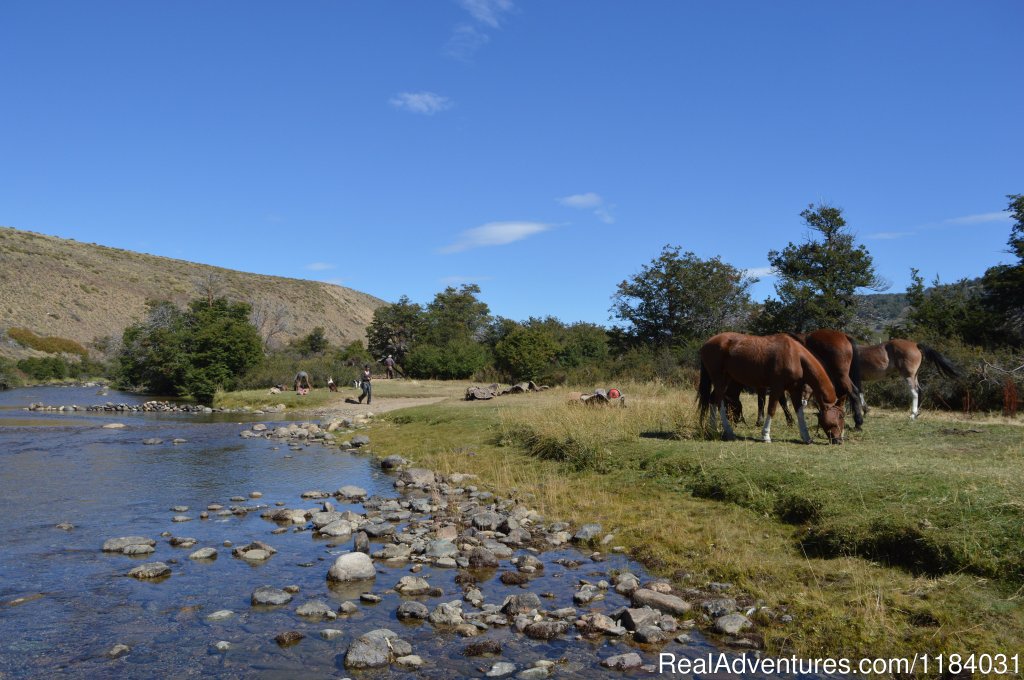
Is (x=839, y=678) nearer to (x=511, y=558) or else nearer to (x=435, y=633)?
(x=435, y=633)

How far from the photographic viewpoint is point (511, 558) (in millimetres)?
9008

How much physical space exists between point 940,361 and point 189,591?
59.9 feet

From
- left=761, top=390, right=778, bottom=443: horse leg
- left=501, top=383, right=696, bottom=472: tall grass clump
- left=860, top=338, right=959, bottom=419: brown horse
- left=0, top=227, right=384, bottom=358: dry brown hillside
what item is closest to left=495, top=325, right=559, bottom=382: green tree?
left=501, top=383, right=696, bottom=472: tall grass clump

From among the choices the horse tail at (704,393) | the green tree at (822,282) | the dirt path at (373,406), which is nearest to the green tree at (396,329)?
the dirt path at (373,406)

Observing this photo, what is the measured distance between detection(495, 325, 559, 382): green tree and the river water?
918 inches

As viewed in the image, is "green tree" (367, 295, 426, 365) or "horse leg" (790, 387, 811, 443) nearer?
"horse leg" (790, 387, 811, 443)

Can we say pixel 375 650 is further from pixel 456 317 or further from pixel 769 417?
pixel 456 317

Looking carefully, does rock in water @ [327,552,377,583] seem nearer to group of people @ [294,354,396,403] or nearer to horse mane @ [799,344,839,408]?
horse mane @ [799,344,839,408]

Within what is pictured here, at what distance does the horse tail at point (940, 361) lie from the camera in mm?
17578

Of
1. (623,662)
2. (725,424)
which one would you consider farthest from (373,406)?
(623,662)

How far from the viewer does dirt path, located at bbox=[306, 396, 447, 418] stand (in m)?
30.0

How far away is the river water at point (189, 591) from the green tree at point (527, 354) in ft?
76.5

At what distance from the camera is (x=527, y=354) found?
39.5 meters

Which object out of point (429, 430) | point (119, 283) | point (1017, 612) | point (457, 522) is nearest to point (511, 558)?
point (457, 522)
